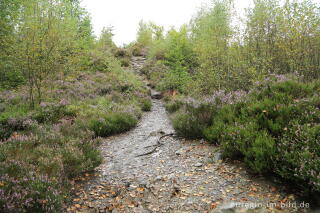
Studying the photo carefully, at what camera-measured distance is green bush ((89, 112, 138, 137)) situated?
7734mm

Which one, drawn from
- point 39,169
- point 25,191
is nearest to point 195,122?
point 39,169

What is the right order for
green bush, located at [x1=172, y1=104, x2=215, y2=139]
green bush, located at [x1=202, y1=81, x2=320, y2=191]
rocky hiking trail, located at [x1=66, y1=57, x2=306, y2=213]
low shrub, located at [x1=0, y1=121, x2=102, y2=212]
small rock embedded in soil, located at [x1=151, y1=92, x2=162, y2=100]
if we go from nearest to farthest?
low shrub, located at [x1=0, y1=121, x2=102, y2=212]
green bush, located at [x1=202, y1=81, x2=320, y2=191]
rocky hiking trail, located at [x1=66, y1=57, x2=306, y2=213]
green bush, located at [x1=172, y1=104, x2=215, y2=139]
small rock embedded in soil, located at [x1=151, y1=92, x2=162, y2=100]

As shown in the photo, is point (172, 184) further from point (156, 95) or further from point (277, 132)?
point (156, 95)

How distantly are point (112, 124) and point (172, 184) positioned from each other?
15.3 feet

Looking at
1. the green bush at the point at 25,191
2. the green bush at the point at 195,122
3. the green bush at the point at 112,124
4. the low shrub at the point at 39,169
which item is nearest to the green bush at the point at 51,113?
the green bush at the point at 112,124

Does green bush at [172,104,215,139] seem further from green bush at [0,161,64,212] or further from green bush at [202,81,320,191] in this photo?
green bush at [0,161,64,212]

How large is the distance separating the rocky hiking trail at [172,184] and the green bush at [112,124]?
1649mm

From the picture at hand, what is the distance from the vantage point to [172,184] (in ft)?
13.2

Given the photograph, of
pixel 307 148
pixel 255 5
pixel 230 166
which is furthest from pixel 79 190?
pixel 255 5

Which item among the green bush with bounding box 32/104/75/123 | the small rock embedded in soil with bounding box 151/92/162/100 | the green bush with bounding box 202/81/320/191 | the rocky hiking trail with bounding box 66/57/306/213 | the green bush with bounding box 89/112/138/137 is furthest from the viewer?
the small rock embedded in soil with bounding box 151/92/162/100

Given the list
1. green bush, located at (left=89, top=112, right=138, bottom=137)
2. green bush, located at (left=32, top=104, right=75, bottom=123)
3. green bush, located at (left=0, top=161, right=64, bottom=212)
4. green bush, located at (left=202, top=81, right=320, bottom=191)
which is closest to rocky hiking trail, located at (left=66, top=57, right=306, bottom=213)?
green bush, located at (left=202, top=81, right=320, bottom=191)

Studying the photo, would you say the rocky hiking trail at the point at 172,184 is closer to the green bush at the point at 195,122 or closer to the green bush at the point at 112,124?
the green bush at the point at 195,122

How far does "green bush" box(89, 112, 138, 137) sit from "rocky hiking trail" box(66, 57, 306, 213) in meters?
1.65

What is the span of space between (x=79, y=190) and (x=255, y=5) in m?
10.4
